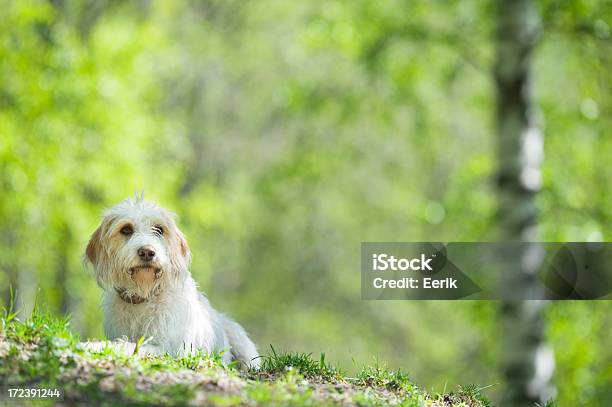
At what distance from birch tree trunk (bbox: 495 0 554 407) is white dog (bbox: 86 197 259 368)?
2707mm

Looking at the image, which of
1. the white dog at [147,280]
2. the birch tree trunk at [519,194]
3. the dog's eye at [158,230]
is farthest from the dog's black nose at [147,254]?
the birch tree trunk at [519,194]

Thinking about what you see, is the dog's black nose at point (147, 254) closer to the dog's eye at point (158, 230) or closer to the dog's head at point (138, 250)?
the dog's head at point (138, 250)

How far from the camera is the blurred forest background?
14758mm

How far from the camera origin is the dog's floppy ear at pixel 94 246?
24.7 ft

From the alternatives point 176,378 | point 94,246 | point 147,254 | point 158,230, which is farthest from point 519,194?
point 176,378

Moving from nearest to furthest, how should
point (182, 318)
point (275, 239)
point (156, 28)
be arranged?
point (182, 318)
point (156, 28)
point (275, 239)

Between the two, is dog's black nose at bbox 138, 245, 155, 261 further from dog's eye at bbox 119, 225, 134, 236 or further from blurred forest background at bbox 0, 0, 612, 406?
blurred forest background at bbox 0, 0, 612, 406

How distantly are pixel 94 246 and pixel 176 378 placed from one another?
2.03 meters

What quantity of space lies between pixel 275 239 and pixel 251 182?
3.33m

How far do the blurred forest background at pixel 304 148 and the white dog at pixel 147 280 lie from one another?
18.4 inches

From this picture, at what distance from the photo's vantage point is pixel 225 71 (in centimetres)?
2758

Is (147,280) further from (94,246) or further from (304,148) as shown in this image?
(304,148)

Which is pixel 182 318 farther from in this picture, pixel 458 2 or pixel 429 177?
pixel 429 177

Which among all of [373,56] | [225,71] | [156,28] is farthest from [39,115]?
[225,71]
